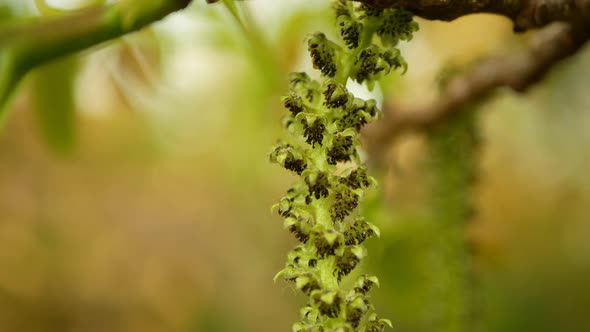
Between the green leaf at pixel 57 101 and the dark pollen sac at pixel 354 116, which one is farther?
the green leaf at pixel 57 101

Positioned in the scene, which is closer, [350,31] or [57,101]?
[350,31]

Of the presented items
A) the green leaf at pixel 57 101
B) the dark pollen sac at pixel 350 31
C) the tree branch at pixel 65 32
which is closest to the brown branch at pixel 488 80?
the dark pollen sac at pixel 350 31

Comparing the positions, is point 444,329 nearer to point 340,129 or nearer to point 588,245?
point 340,129

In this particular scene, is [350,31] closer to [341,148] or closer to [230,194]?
[341,148]

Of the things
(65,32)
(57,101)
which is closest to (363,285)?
(65,32)

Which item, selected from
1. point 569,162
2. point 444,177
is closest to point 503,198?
point 569,162

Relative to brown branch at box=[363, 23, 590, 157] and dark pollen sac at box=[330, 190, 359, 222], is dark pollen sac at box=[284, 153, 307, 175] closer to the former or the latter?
dark pollen sac at box=[330, 190, 359, 222]

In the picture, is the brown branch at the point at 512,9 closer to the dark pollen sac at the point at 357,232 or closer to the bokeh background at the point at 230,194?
the dark pollen sac at the point at 357,232

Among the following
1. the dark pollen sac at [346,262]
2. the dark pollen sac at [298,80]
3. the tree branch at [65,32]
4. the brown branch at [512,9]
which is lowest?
the dark pollen sac at [346,262]
